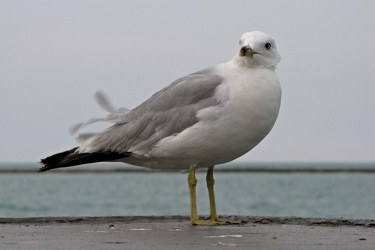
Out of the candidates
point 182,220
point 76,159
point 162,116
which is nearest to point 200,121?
point 162,116

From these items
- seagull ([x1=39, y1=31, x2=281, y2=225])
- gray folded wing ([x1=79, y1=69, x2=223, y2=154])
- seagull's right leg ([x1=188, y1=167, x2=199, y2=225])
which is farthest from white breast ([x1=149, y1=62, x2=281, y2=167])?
seagull's right leg ([x1=188, y1=167, x2=199, y2=225])

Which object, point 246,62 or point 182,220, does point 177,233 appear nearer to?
point 182,220

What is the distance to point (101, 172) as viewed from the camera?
9212cm

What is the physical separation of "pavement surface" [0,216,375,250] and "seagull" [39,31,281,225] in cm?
52

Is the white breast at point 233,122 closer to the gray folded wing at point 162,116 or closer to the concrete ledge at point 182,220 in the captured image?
the gray folded wing at point 162,116

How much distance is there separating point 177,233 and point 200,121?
1.05 m

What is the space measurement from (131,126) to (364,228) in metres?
2.24

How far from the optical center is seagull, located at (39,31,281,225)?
25.0 ft

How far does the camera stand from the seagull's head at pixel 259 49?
7.80 m

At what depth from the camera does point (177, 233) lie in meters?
7.21

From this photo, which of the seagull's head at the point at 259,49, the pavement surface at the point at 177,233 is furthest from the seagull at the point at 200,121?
the pavement surface at the point at 177,233

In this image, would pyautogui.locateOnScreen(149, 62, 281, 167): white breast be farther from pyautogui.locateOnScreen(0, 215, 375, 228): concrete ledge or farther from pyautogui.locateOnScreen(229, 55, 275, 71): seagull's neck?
pyautogui.locateOnScreen(0, 215, 375, 228): concrete ledge

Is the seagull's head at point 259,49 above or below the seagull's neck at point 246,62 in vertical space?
above

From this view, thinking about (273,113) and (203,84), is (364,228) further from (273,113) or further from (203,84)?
(203,84)
